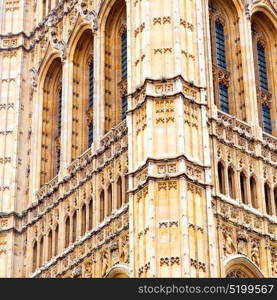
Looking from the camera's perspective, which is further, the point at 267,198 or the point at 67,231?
the point at 67,231

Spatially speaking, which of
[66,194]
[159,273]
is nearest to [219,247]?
[159,273]

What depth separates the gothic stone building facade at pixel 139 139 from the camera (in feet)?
99.5

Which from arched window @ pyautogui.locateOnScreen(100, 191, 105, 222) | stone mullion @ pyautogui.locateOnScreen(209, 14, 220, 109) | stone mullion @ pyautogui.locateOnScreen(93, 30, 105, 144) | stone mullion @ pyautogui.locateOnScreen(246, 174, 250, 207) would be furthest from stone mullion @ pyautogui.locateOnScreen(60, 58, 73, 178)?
stone mullion @ pyautogui.locateOnScreen(246, 174, 250, 207)

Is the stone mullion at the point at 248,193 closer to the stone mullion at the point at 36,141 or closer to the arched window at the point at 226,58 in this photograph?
the arched window at the point at 226,58

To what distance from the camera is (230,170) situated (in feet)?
109

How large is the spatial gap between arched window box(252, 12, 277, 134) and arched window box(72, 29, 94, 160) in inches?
250

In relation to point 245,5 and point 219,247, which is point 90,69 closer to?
point 245,5

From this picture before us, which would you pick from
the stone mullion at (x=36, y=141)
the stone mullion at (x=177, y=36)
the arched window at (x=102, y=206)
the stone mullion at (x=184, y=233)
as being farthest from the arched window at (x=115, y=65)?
the stone mullion at (x=184, y=233)

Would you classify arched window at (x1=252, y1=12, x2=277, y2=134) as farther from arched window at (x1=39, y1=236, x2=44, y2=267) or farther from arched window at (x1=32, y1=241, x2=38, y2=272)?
arched window at (x1=32, y1=241, x2=38, y2=272)

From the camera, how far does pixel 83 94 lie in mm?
39719

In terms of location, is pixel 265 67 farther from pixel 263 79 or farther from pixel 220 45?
pixel 220 45

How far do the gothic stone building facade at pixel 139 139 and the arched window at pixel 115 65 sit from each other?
5 centimetres

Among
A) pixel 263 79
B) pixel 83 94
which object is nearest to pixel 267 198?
pixel 263 79

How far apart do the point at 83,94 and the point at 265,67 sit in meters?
7.07
